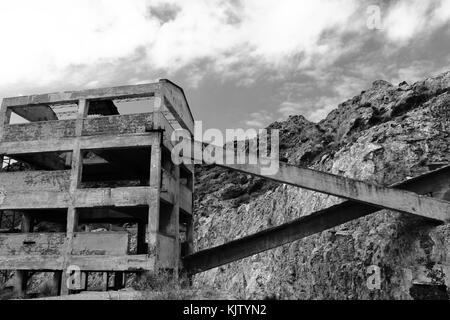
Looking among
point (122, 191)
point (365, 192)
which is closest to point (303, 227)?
point (365, 192)

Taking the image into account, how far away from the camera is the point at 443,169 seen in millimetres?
12320

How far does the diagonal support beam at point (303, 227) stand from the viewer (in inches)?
490

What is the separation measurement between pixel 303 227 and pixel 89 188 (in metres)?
7.32

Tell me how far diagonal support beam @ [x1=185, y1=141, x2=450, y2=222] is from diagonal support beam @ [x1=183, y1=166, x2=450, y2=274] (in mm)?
599

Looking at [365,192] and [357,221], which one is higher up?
[365,192]

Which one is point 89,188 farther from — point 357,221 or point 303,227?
point 357,221

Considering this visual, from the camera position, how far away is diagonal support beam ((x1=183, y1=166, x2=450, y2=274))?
1244 centimetres

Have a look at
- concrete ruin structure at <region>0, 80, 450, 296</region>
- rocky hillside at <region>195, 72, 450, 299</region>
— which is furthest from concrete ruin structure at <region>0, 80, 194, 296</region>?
rocky hillside at <region>195, 72, 450, 299</region>

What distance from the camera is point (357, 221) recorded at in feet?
55.2

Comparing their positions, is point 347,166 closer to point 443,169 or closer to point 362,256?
point 362,256

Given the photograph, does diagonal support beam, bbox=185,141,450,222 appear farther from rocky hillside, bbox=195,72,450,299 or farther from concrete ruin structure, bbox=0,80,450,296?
rocky hillside, bbox=195,72,450,299

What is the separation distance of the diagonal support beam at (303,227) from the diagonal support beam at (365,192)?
60 cm

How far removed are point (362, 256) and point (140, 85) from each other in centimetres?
1014
